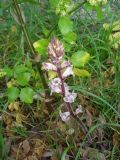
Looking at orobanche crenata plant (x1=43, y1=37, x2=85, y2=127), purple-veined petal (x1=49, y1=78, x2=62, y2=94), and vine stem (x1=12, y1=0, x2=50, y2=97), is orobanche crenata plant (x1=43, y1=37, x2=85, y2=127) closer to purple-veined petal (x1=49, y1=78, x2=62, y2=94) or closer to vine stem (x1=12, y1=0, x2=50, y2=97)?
purple-veined petal (x1=49, y1=78, x2=62, y2=94)

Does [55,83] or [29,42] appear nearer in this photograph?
[55,83]

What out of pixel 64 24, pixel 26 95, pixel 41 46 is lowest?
pixel 26 95

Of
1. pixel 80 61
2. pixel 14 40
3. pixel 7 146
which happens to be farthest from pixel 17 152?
pixel 14 40

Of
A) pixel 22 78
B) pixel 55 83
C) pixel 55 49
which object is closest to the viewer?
pixel 55 49

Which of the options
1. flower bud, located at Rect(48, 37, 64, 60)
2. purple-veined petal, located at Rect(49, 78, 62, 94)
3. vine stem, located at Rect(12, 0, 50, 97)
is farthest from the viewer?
vine stem, located at Rect(12, 0, 50, 97)

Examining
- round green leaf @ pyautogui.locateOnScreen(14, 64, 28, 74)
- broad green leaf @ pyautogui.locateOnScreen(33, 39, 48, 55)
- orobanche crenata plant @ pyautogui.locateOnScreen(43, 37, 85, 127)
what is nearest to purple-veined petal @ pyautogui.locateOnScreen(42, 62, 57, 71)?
orobanche crenata plant @ pyautogui.locateOnScreen(43, 37, 85, 127)

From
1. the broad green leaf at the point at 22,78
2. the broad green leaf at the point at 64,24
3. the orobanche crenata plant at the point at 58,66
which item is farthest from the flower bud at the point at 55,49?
the broad green leaf at the point at 22,78

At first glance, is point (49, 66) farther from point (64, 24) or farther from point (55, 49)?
point (64, 24)

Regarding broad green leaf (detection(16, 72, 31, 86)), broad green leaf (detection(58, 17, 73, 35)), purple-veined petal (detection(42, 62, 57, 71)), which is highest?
broad green leaf (detection(58, 17, 73, 35))

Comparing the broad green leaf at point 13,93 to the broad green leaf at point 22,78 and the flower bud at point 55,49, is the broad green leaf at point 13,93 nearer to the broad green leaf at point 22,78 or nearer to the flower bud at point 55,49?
the broad green leaf at point 22,78

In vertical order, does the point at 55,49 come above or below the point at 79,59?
above

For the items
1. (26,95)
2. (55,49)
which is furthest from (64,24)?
(26,95)

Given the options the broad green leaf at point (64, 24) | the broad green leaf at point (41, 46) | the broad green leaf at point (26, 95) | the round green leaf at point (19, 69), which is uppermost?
the broad green leaf at point (64, 24)
